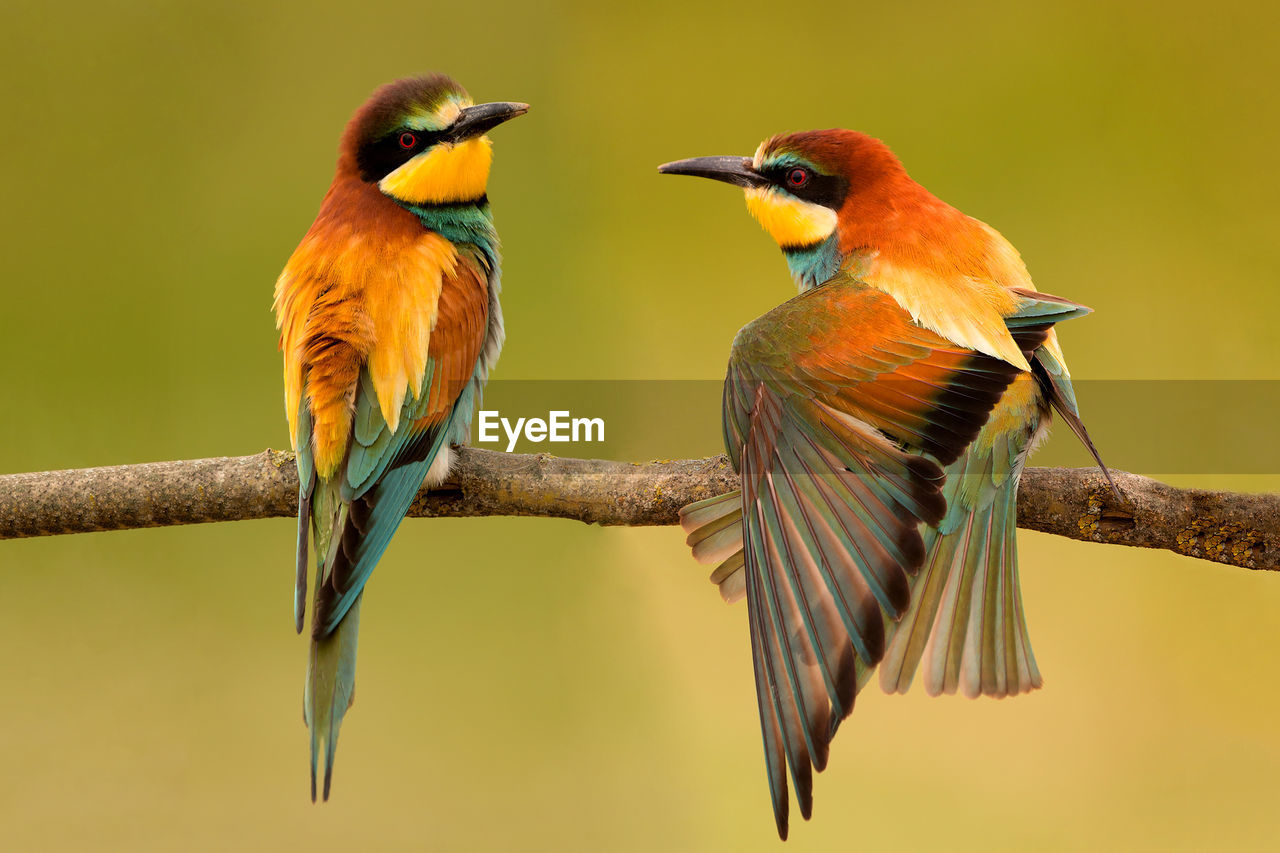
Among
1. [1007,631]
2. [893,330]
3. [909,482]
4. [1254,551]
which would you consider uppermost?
[893,330]

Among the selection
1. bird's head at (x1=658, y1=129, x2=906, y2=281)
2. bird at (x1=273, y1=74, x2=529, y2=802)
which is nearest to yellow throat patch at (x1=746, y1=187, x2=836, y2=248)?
bird's head at (x1=658, y1=129, x2=906, y2=281)

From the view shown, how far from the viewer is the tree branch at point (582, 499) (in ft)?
4.37

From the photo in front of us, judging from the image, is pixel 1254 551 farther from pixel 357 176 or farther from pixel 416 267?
pixel 357 176

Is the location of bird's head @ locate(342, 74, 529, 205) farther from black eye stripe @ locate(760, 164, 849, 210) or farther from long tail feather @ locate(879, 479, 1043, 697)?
long tail feather @ locate(879, 479, 1043, 697)

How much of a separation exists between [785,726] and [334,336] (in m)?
0.85

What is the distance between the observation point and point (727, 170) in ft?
5.67

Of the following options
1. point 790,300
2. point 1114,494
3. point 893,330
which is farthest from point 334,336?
point 1114,494

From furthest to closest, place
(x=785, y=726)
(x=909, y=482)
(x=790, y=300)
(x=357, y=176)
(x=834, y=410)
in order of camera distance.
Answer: (x=357, y=176) < (x=790, y=300) < (x=834, y=410) < (x=909, y=482) < (x=785, y=726)

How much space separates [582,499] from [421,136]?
2.47 ft

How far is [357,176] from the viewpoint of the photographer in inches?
70.2

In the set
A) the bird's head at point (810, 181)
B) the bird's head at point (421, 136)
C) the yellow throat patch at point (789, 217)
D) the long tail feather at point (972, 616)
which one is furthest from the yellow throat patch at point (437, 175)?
the long tail feather at point (972, 616)

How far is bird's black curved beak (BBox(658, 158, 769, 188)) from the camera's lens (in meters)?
1.72

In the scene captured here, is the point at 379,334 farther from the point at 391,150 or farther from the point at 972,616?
the point at 972,616

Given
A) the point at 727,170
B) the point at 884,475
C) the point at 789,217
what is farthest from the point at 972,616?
the point at 727,170
